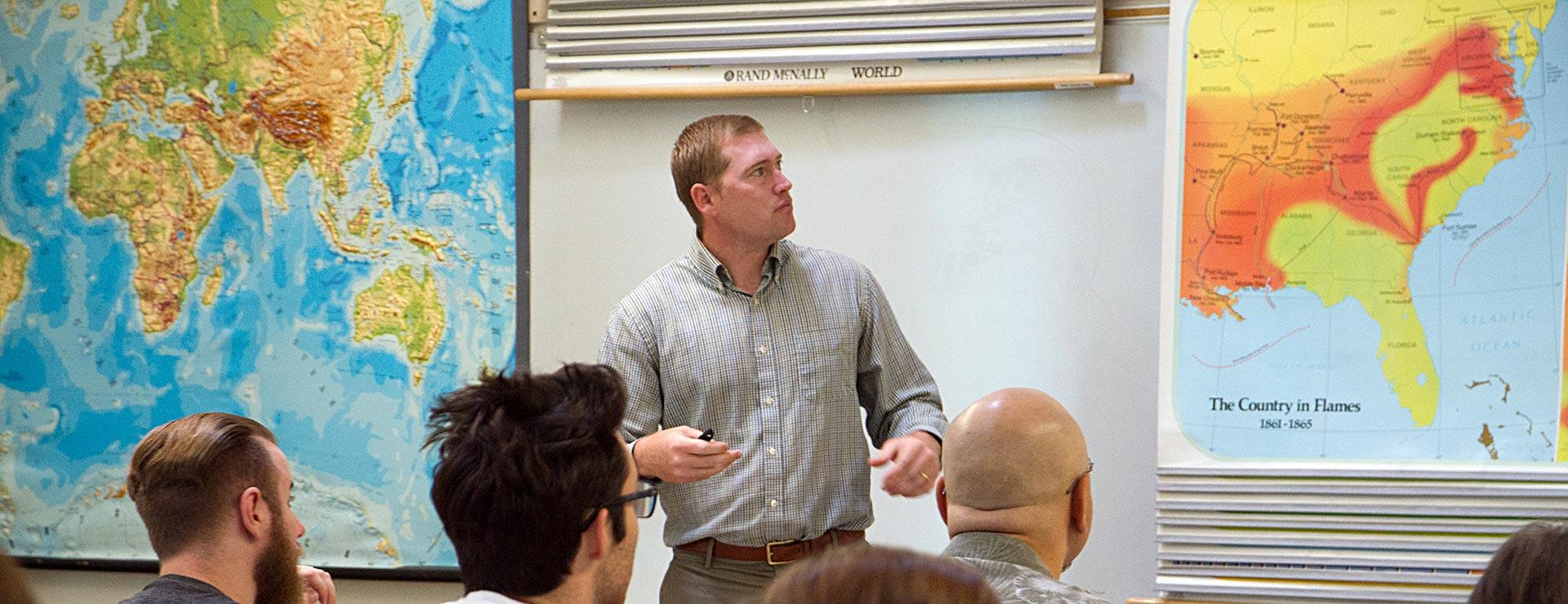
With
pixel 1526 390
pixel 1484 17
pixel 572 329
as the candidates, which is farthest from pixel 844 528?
pixel 1484 17

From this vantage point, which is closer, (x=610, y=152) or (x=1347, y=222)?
(x=1347, y=222)

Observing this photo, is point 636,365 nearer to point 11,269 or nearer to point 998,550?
point 998,550

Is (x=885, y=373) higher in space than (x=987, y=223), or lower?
lower

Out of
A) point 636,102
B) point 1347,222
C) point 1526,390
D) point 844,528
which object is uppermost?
point 636,102

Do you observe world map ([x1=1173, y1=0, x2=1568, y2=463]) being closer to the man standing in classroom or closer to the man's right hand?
the man standing in classroom

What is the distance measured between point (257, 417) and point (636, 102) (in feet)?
4.33

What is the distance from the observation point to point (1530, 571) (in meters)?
1.39

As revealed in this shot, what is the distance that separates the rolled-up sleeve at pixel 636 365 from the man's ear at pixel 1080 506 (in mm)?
1033

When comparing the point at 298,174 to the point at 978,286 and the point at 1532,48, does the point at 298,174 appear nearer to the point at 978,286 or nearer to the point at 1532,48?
the point at 978,286

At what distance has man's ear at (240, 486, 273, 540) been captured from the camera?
2.21 meters

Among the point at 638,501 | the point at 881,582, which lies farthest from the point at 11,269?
the point at 881,582

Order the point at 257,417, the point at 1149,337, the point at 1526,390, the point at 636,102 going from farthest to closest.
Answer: the point at 257,417, the point at 636,102, the point at 1149,337, the point at 1526,390

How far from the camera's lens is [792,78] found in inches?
137

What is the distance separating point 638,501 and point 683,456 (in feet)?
2.70
